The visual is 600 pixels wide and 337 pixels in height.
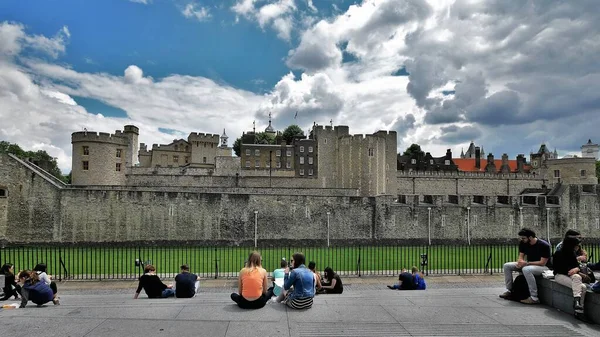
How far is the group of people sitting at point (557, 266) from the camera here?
758 centimetres

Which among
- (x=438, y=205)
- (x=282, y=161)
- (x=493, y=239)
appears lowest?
(x=493, y=239)

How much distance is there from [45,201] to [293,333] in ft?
95.5

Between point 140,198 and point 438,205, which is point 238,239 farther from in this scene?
point 438,205

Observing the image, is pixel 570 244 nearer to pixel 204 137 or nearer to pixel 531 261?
pixel 531 261

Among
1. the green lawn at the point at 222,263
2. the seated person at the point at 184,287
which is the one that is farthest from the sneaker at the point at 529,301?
the seated person at the point at 184,287

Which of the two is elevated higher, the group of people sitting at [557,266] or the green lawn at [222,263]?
the group of people sitting at [557,266]

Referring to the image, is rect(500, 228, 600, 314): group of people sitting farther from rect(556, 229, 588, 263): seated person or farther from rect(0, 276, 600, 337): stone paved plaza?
rect(0, 276, 600, 337): stone paved plaza

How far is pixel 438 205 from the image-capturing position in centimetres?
3450

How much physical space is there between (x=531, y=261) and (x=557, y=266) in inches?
32.0

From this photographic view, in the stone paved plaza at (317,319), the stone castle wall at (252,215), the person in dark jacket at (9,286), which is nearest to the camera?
the stone paved plaza at (317,319)

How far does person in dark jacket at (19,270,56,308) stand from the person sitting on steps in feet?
33.4

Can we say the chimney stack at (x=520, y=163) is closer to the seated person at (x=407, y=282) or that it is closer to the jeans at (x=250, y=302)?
the seated person at (x=407, y=282)

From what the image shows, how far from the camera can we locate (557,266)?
8508 millimetres

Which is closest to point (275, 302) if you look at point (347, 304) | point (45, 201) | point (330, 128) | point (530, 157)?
point (347, 304)
